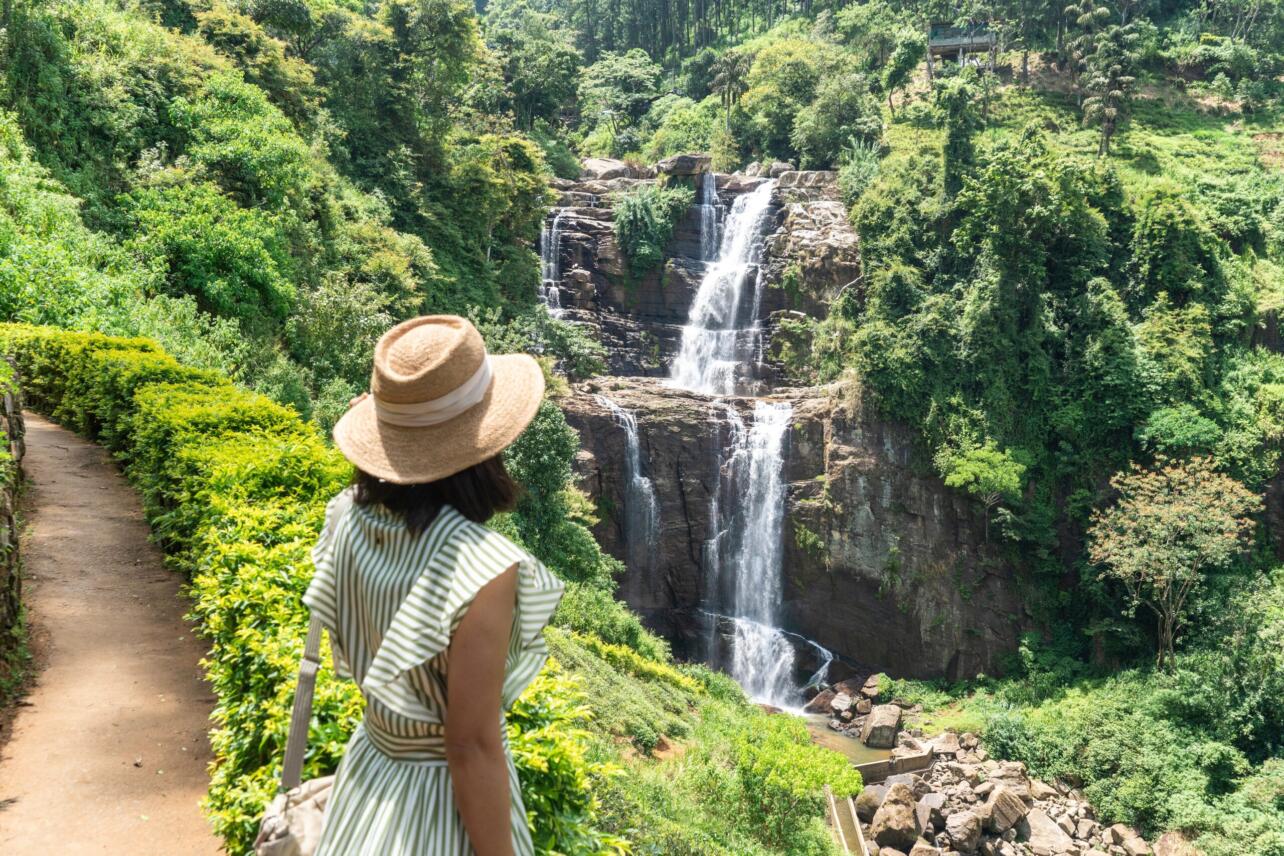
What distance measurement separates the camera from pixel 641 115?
152ft

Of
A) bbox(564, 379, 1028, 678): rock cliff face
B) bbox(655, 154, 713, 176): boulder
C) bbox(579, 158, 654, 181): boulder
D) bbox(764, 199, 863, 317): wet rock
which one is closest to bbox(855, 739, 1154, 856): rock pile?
bbox(564, 379, 1028, 678): rock cliff face

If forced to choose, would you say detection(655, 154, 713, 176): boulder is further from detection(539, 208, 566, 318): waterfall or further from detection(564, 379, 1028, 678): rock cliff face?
detection(564, 379, 1028, 678): rock cliff face

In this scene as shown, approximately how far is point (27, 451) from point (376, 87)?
62.5 ft

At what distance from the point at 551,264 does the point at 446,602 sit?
27580mm

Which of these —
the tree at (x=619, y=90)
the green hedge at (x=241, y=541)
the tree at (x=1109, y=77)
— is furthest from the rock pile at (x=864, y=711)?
the tree at (x=619, y=90)

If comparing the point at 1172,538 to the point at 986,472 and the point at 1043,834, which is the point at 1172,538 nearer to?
the point at 986,472

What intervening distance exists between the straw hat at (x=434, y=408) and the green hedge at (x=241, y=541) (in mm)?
1592

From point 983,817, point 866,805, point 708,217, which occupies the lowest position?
point 866,805

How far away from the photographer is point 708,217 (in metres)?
29.9

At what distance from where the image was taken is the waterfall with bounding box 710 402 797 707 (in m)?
22.6

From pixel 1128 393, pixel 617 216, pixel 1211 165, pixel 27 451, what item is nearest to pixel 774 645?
pixel 1128 393

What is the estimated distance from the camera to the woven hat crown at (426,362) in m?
1.79

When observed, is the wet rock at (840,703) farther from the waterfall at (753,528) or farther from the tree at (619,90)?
the tree at (619,90)

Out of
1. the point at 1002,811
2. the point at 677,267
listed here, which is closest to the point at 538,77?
the point at 677,267
